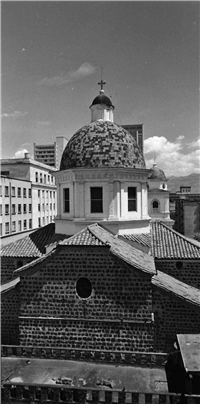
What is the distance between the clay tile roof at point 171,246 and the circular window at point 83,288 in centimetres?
459

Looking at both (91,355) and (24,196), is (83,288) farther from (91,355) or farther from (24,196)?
(24,196)

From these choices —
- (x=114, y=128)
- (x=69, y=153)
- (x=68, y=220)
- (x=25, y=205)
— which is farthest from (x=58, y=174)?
(x=25, y=205)

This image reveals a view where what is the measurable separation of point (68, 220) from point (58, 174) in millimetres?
3037

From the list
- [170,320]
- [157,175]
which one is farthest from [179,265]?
[157,175]

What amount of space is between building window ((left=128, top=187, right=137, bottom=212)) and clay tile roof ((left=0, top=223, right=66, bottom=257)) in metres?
4.38

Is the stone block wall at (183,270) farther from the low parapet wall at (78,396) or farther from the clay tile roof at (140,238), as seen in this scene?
the low parapet wall at (78,396)

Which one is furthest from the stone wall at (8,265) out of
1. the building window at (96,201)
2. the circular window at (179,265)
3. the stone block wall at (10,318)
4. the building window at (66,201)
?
the circular window at (179,265)

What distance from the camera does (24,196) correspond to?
4303cm

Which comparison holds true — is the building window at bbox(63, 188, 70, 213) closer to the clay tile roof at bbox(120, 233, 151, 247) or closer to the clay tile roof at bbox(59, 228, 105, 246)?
the clay tile roof at bbox(120, 233, 151, 247)

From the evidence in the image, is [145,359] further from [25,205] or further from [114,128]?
[25,205]

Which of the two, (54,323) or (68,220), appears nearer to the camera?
(54,323)

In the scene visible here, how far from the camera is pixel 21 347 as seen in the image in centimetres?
1168

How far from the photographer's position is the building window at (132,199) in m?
16.6

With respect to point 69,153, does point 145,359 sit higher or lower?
lower
